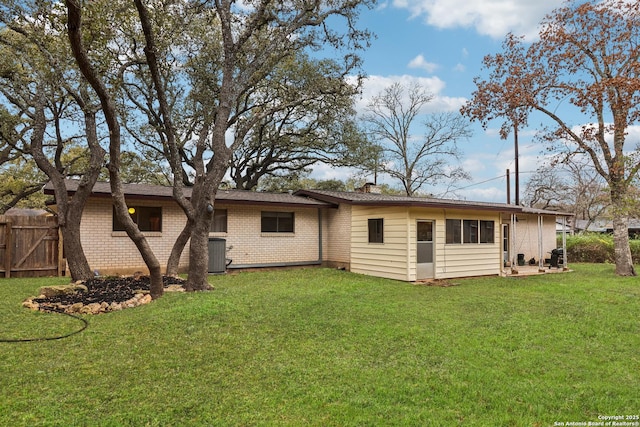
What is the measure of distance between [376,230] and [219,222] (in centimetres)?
540

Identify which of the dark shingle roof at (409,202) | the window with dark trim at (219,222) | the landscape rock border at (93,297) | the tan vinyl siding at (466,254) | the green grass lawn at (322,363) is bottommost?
the green grass lawn at (322,363)

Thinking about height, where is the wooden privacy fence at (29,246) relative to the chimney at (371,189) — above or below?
below

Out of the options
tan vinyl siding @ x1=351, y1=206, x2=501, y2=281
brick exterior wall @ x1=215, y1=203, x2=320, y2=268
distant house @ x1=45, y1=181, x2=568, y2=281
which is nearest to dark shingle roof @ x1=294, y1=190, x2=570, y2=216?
distant house @ x1=45, y1=181, x2=568, y2=281

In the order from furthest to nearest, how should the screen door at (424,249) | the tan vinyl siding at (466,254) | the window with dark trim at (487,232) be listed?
the window with dark trim at (487,232)
the tan vinyl siding at (466,254)
the screen door at (424,249)

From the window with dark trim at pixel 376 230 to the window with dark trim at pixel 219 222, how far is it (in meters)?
5.01

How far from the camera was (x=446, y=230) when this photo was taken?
40.8ft

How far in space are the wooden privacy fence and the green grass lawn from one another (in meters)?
3.71

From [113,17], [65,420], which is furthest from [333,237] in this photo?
[65,420]

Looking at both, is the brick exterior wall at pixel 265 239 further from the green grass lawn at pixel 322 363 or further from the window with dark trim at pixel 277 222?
the green grass lawn at pixel 322 363

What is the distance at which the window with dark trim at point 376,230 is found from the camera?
41.4 feet

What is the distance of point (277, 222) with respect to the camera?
14773 mm

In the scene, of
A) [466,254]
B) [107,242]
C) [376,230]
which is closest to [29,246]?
[107,242]

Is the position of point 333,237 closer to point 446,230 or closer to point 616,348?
point 446,230

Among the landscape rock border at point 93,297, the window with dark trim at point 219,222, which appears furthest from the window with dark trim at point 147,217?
the landscape rock border at point 93,297
